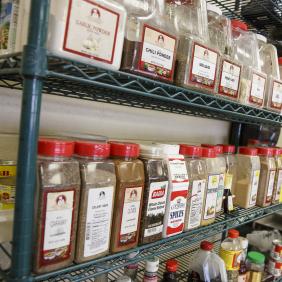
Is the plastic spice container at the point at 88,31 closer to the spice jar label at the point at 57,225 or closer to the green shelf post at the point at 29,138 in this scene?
the green shelf post at the point at 29,138

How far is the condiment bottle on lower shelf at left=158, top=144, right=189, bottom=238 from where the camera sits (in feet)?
2.42

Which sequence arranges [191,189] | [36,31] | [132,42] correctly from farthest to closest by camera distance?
[191,189] → [132,42] → [36,31]

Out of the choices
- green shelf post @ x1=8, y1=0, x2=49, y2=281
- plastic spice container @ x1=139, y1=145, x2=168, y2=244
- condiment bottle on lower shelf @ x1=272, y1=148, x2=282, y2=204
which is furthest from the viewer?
condiment bottle on lower shelf @ x1=272, y1=148, x2=282, y2=204

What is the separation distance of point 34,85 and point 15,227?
0.78ft

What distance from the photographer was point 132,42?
0.61 meters

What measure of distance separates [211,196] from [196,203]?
0.09 metres

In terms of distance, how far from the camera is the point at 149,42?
2.05 ft

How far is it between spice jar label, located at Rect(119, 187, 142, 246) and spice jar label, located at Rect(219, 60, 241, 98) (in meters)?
0.41

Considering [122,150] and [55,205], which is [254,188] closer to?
[122,150]

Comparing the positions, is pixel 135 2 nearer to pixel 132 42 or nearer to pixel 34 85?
pixel 132 42

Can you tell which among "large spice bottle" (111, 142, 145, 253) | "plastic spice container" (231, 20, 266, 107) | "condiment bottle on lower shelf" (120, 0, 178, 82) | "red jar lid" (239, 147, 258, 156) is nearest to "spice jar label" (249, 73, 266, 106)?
"plastic spice container" (231, 20, 266, 107)

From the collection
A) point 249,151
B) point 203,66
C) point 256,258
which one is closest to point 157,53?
point 203,66

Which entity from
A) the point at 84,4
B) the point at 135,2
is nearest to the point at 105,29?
the point at 84,4

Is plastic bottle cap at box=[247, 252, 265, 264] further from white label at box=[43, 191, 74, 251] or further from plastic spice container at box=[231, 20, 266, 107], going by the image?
white label at box=[43, 191, 74, 251]
